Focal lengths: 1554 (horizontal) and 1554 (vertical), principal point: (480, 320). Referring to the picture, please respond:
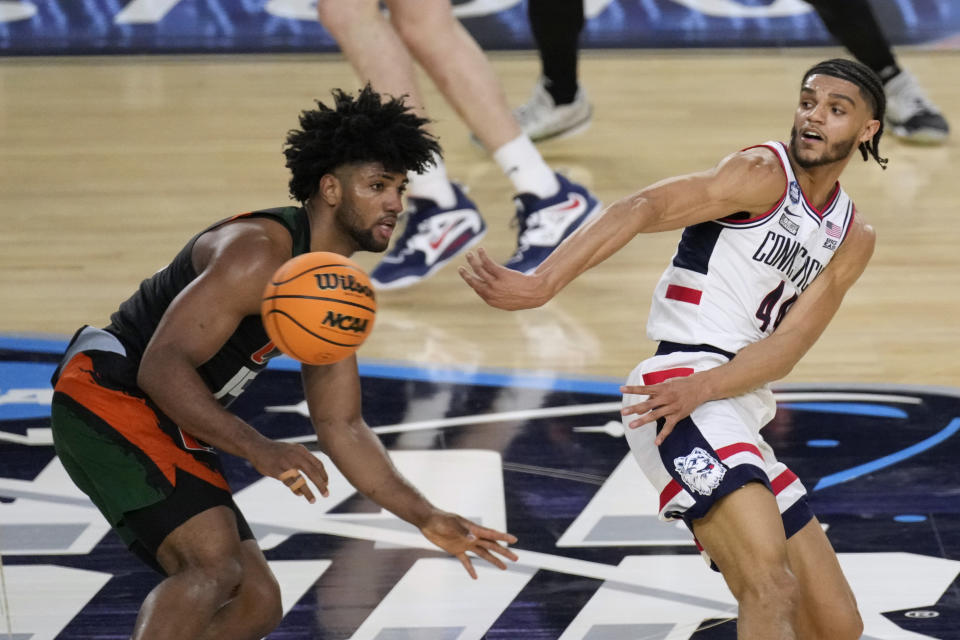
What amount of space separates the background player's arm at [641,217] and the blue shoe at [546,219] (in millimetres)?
2491

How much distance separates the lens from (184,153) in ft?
26.0

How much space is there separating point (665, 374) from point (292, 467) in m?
1.04

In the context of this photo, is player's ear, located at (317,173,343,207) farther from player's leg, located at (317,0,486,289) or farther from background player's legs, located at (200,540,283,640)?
player's leg, located at (317,0,486,289)

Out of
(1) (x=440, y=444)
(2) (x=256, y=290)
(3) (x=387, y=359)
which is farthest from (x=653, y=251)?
(2) (x=256, y=290)

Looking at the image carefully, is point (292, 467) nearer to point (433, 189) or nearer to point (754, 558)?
point (754, 558)

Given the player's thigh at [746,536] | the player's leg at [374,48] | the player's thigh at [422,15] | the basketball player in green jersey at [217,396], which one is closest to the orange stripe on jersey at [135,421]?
the basketball player in green jersey at [217,396]

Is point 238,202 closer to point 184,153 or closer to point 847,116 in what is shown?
point 184,153

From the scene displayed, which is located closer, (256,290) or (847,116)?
(256,290)

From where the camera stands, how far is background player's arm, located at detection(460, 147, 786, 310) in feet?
11.2

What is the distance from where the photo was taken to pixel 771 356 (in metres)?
3.73

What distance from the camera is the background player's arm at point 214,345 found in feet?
10.5

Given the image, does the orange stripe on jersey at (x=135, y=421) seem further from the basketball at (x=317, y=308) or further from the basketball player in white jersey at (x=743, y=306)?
the basketball player in white jersey at (x=743, y=306)

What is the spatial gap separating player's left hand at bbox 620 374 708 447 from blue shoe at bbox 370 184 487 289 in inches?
109

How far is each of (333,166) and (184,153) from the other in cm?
455
